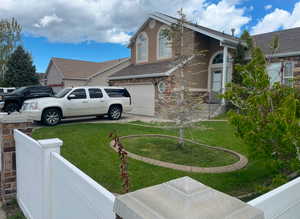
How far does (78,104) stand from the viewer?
10.9 m

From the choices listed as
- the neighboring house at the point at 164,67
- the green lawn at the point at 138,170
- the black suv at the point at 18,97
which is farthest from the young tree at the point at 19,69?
the green lawn at the point at 138,170

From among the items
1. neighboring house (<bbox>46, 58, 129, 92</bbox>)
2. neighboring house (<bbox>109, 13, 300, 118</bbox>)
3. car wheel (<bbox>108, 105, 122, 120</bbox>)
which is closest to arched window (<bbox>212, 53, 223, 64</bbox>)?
neighboring house (<bbox>109, 13, 300, 118</bbox>)

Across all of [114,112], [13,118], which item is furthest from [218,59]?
[13,118]

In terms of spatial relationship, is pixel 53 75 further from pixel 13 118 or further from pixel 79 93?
pixel 13 118

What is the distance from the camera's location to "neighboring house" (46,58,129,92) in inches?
1002

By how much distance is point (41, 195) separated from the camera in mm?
2615

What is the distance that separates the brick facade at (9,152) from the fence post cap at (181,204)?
3.20m

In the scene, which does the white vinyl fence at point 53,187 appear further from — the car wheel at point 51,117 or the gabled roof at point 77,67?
the gabled roof at point 77,67

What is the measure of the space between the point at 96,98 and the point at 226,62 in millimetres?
8064

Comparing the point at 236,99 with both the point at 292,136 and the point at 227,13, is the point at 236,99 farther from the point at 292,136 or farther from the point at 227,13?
the point at 227,13

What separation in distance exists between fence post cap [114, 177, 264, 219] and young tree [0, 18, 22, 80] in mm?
34685

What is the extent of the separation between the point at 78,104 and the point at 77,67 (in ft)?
60.5

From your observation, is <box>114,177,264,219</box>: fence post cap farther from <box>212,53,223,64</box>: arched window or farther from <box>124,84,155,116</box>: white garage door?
<box>212,53,223,64</box>: arched window

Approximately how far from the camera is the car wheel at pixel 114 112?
12133mm
